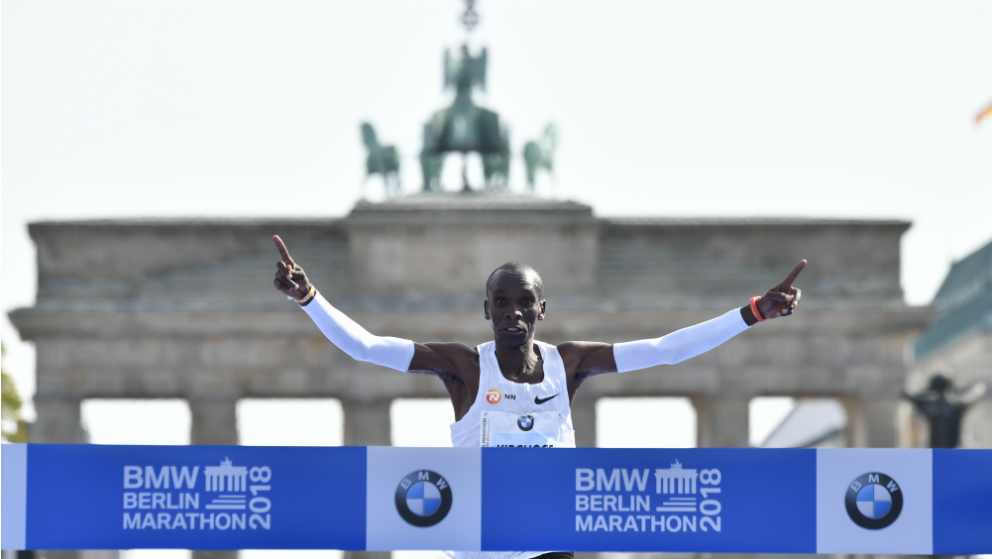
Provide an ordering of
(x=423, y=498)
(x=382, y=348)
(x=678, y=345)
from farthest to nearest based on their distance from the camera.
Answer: (x=678, y=345), (x=382, y=348), (x=423, y=498)

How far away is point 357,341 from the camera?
745 centimetres

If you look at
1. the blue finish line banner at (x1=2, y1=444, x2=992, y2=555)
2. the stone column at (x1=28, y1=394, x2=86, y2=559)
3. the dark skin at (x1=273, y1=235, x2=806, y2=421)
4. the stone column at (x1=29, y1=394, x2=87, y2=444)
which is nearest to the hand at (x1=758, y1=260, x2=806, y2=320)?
the dark skin at (x1=273, y1=235, x2=806, y2=421)

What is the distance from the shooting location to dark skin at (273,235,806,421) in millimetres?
7273

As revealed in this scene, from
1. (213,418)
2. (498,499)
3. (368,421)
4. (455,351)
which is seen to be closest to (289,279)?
(455,351)

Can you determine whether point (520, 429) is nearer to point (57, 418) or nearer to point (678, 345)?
point (678, 345)

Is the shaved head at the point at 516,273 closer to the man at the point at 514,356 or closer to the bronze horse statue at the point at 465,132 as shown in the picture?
the man at the point at 514,356

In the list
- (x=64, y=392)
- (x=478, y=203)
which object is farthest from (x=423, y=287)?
(x=64, y=392)

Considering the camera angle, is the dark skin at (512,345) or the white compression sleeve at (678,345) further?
the white compression sleeve at (678,345)

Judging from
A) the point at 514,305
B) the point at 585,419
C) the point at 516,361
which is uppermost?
the point at 585,419

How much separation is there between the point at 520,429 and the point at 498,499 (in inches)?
14.5

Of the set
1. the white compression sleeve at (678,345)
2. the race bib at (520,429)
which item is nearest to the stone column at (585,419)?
the white compression sleeve at (678,345)

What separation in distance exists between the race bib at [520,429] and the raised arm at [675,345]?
30 cm

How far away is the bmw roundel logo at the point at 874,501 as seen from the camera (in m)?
7.20

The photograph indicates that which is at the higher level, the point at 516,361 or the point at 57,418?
the point at 57,418
